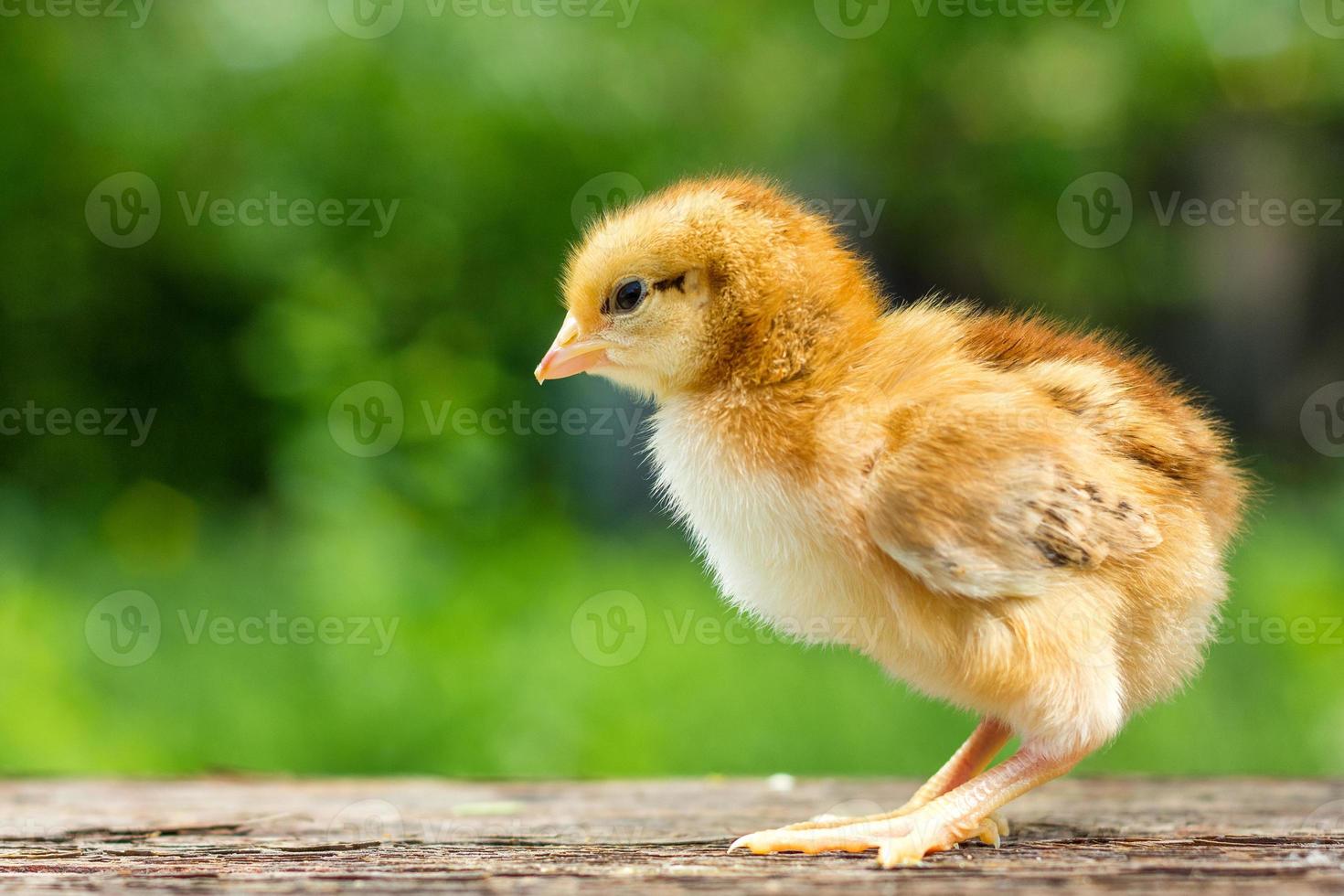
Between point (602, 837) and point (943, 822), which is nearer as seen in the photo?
point (943, 822)

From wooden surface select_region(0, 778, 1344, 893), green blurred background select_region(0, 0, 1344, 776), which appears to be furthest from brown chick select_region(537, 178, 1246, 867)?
green blurred background select_region(0, 0, 1344, 776)

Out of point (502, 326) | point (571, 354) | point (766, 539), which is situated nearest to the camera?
point (766, 539)

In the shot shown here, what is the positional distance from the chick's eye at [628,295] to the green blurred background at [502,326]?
196cm

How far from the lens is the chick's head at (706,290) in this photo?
1970mm

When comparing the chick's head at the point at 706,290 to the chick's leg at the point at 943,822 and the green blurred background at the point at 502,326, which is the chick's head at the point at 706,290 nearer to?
the chick's leg at the point at 943,822

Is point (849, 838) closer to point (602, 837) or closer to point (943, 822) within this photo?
point (943, 822)

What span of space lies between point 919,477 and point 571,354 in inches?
25.7

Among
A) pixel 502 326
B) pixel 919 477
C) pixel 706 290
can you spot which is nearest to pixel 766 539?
pixel 919 477

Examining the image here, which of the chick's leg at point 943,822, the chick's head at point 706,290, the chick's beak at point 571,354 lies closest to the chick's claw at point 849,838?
the chick's leg at point 943,822

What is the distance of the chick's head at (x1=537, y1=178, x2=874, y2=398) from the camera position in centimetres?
197

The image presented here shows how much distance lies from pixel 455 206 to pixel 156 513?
2.08 meters

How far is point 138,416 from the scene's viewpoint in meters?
7.28

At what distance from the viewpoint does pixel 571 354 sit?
2.12m

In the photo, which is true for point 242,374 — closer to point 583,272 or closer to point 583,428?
point 583,428
